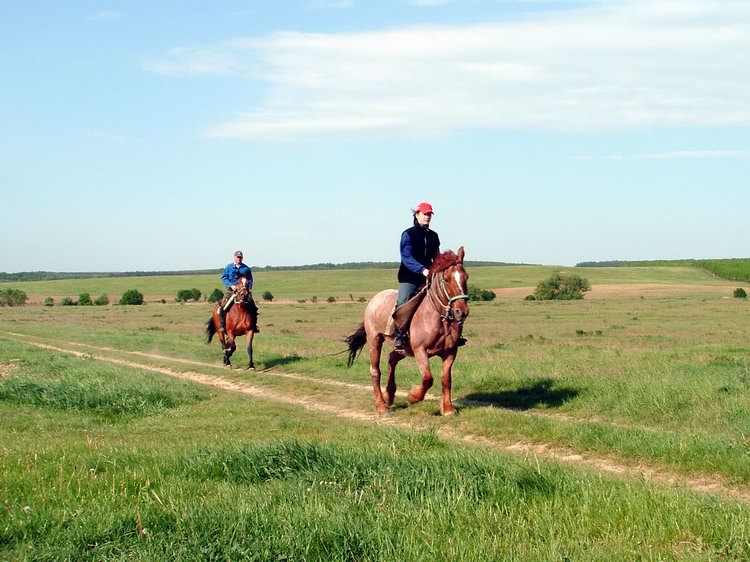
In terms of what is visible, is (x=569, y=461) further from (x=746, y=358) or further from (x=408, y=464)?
(x=746, y=358)

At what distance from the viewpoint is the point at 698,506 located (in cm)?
525

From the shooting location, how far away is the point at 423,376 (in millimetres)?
11914

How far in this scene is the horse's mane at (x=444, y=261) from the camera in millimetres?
11531

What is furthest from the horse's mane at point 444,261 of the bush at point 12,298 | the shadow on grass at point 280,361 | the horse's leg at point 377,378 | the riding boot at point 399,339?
the bush at point 12,298

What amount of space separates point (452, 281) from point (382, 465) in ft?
17.5

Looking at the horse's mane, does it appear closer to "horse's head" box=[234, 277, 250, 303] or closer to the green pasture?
"horse's head" box=[234, 277, 250, 303]

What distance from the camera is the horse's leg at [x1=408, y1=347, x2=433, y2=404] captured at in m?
11.9

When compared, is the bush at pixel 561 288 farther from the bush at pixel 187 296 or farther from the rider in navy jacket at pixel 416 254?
the rider in navy jacket at pixel 416 254

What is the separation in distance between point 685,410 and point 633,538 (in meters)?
6.71

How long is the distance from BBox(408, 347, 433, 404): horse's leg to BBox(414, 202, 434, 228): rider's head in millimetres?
1951

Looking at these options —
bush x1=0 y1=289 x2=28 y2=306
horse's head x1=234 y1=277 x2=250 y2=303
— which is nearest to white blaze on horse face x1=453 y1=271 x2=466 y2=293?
horse's head x1=234 y1=277 x2=250 y2=303

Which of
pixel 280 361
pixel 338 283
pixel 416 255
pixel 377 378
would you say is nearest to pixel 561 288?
pixel 338 283

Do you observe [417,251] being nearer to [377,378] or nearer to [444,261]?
[444,261]

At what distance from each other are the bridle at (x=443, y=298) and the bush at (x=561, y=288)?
70025 millimetres
